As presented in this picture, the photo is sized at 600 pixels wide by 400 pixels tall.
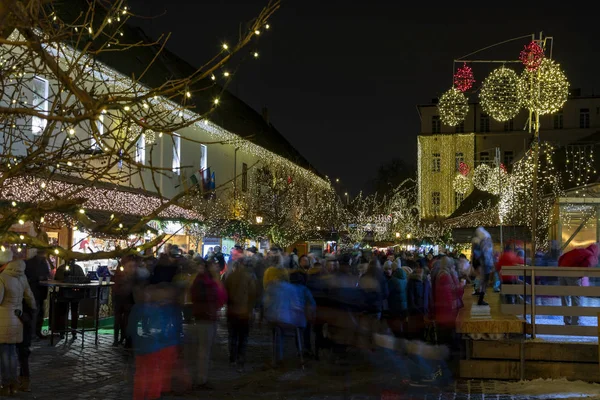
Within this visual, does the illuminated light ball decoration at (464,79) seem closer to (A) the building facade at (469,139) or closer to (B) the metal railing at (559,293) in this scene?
(B) the metal railing at (559,293)

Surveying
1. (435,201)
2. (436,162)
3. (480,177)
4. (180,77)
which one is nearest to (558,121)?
(436,162)

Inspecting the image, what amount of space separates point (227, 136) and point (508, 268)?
88.0ft

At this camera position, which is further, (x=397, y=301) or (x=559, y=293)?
(x=397, y=301)

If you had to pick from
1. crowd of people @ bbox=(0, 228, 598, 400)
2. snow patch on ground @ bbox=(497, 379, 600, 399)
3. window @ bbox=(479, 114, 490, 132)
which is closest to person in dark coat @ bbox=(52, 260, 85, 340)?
crowd of people @ bbox=(0, 228, 598, 400)

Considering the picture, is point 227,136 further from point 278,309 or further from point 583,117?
point 583,117

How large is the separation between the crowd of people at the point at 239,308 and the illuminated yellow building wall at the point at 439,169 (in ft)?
164

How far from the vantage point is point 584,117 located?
61562 mm

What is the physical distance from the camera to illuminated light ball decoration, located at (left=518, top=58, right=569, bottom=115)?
51.3ft

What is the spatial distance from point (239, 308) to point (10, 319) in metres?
3.91

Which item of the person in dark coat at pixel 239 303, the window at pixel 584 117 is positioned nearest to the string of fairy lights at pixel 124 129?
the person in dark coat at pixel 239 303

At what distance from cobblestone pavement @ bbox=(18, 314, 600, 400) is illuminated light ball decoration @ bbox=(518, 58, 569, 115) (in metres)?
6.35

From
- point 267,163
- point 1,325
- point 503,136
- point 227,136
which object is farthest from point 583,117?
point 1,325

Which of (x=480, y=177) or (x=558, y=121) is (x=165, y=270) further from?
(x=558, y=121)

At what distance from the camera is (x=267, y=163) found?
44.0m
